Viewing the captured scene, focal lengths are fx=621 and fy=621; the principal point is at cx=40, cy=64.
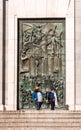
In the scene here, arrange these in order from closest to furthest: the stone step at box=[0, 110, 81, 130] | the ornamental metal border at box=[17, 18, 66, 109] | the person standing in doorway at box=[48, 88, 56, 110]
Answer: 1. the stone step at box=[0, 110, 81, 130]
2. the person standing in doorway at box=[48, 88, 56, 110]
3. the ornamental metal border at box=[17, 18, 66, 109]

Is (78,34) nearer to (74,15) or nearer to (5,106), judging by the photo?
(74,15)

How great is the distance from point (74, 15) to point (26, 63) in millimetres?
3000

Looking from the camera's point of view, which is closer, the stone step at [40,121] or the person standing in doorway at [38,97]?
the stone step at [40,121]

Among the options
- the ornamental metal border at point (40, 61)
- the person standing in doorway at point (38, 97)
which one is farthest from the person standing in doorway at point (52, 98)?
the ornamental metal border at point (40, 61)

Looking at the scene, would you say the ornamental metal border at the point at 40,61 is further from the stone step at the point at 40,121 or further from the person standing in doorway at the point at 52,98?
the stone step at the point at 40,121

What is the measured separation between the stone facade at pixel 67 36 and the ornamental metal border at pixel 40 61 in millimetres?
313

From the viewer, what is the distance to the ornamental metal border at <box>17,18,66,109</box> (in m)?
27.5

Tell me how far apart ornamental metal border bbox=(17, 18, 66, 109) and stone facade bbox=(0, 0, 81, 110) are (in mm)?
313

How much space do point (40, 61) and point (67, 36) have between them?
1633mm

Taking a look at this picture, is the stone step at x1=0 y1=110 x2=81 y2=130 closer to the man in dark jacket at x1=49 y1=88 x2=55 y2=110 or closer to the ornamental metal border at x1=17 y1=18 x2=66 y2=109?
the man in dark jacket at x1=49 y1=88 x2=55 y2=110

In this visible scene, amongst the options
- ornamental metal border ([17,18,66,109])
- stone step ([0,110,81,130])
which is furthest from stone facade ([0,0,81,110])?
stone step ([0,110,81,130])

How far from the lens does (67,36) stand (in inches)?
1073

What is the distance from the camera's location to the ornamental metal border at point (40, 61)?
1081 inches

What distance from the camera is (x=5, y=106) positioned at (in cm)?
2692
